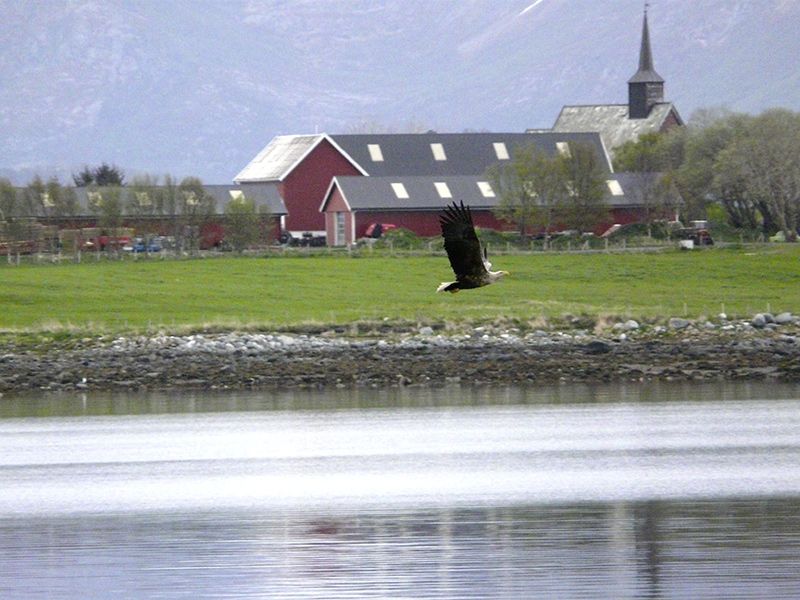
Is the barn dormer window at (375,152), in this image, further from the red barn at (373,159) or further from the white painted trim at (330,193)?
the white painted trim at (330,193)

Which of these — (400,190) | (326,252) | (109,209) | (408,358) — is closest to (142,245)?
(109,209)

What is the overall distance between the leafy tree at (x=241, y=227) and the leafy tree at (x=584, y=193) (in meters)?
15.3


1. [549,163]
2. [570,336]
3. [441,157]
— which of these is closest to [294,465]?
[570,336]

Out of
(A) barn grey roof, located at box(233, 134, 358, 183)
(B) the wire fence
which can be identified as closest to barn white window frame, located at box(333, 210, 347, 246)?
(A) barn grey roof, located at box(233, 134, 358, 183)

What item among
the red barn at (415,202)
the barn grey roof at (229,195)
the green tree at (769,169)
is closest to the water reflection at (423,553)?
the barn grey roof at (229,195)

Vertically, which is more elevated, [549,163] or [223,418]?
[549,163]

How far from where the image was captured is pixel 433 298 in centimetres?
5791

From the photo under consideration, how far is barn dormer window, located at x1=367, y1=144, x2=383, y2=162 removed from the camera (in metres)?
101

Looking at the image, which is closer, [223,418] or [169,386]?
[223,418]

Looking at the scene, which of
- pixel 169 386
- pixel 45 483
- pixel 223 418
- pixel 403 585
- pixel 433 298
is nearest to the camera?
pixel 403 585

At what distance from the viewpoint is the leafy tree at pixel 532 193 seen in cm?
8419

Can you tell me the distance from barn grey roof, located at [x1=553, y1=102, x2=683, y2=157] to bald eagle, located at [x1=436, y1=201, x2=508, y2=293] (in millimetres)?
111601

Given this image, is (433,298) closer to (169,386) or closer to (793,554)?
(169,386)

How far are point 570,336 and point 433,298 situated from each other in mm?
9613
